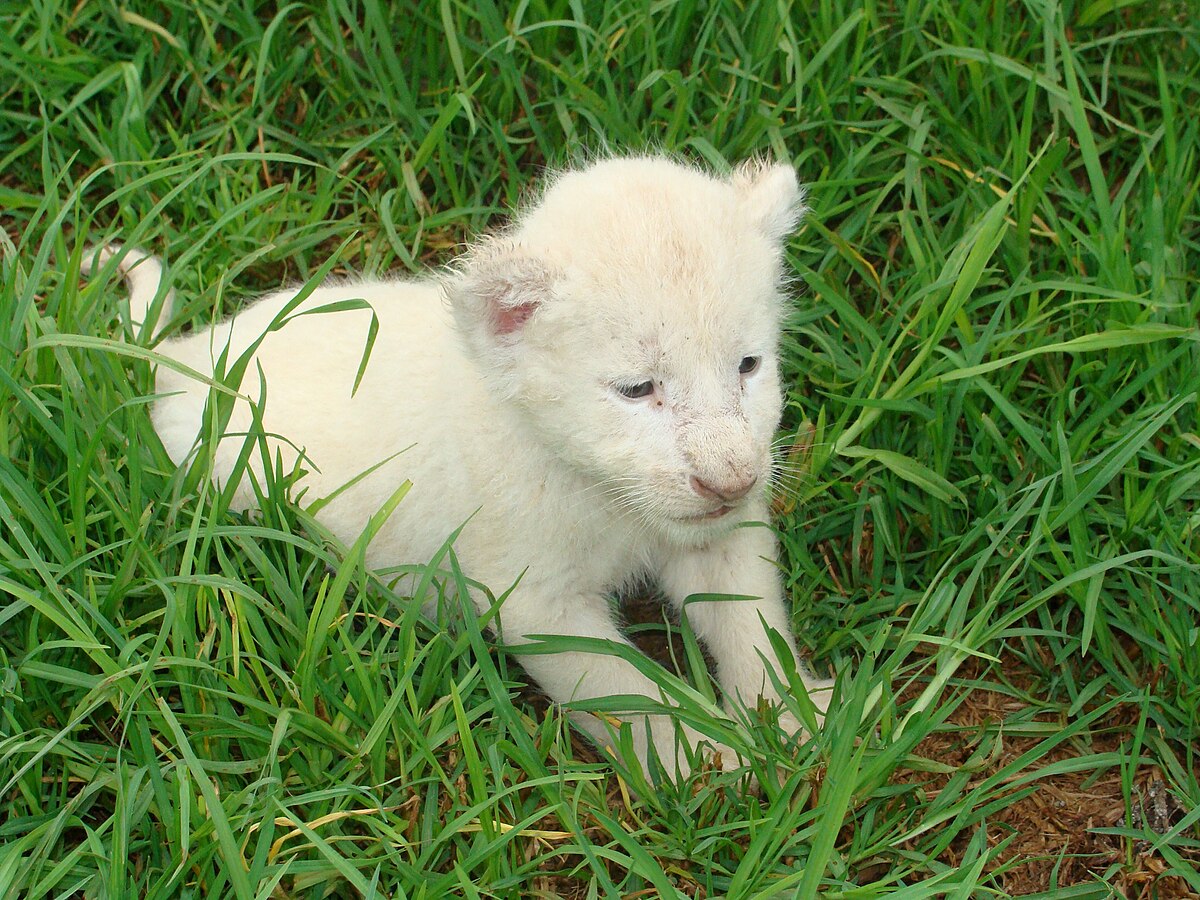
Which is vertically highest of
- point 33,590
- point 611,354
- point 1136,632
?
point 611,354

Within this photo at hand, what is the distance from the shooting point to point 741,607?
4016 mm

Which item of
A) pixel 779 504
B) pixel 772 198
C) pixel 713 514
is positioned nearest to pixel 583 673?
pixel 713 514

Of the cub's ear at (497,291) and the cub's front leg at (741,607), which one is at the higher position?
the cub's ear at (497,291)

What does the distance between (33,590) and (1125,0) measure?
13.5 ft

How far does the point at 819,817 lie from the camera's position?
10.7ft

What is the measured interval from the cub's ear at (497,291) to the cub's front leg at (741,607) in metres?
0.99

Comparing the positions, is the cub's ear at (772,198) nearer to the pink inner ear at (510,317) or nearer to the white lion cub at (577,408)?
the white lion cub at (577,408)

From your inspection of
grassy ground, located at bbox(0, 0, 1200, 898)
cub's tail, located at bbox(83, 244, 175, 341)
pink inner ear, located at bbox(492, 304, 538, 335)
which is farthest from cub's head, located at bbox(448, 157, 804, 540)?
cub's tail, located at bbox(83, 244, 175, 341)

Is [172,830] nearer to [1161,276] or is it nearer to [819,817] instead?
[819,817]

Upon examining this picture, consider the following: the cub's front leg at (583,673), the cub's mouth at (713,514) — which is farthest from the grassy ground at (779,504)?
the cub's mouth at (713,514)

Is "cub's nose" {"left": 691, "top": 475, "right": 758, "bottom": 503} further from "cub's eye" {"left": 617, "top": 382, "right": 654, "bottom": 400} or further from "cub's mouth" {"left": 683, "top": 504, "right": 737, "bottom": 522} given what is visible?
"cub's eye" {"left": 617, "top": 382, "right": 654, "bottom": 400}

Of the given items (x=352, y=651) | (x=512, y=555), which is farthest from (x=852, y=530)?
(x=352, y=651)

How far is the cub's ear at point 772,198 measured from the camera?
11.8ft

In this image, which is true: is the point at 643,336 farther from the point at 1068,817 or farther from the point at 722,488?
the point at 1068,817
